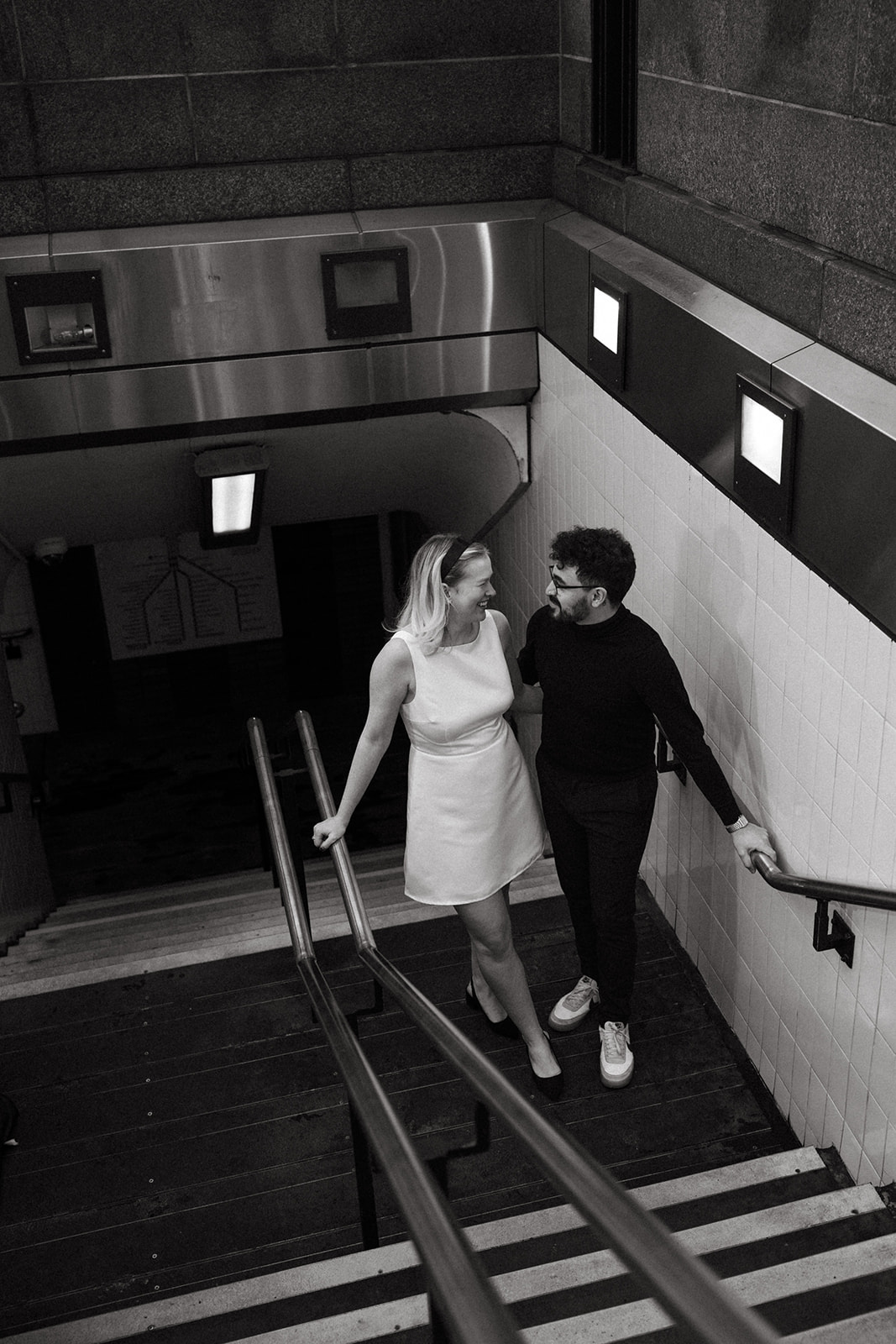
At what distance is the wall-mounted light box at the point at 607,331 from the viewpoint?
378 centimetres

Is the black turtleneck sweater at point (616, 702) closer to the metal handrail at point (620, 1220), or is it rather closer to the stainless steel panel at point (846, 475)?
the stainless steel panel at point (846, 475)

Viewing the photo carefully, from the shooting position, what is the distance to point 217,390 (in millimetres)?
4820

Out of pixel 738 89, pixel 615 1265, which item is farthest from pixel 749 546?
pixel 615 1265

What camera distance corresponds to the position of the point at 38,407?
4.74m

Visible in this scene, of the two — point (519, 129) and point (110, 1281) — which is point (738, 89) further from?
point (110, 1281)

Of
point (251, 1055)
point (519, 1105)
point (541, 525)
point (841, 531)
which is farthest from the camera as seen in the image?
point (541, 525)

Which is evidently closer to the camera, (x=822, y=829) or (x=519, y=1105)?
(x=519, y=1105)

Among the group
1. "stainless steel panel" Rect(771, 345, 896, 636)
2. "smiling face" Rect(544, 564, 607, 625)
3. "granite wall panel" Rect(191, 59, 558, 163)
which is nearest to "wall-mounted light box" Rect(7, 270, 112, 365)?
"granite wall panel" Rect(191, 59, 558, 163)

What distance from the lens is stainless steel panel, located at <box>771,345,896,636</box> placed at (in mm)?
2387

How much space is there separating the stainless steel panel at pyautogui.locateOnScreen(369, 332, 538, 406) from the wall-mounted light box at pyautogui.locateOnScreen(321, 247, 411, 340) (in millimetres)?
111

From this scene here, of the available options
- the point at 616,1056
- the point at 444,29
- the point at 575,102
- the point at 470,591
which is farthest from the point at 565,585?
the point at 444,29

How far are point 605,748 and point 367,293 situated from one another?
231 centimetres

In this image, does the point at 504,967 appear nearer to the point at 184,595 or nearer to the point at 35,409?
the point at 35,409

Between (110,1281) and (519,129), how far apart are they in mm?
4019
